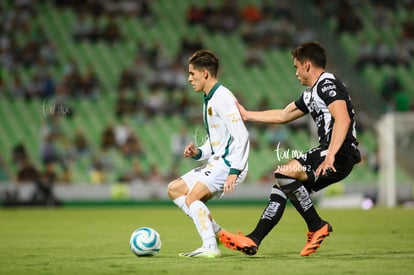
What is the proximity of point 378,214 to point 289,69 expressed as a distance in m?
12.2

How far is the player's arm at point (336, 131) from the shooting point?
7992 mm

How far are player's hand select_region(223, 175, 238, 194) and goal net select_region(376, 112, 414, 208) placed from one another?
14.7 meters

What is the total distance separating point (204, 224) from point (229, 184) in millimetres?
516

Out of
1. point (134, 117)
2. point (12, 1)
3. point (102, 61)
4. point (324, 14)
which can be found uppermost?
point (324, 14)

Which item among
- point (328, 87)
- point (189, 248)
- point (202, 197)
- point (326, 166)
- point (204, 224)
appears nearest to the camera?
point (326, 166)

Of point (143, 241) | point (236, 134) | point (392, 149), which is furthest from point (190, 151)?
point (392, 149)

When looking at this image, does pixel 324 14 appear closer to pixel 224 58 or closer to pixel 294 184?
pixel 224 58

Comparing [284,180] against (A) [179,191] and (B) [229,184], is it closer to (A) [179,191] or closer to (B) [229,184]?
(B) [229,184]

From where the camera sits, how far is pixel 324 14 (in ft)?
104

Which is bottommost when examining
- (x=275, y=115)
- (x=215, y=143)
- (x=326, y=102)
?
(x=215, y=143)

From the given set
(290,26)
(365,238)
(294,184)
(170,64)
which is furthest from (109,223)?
(290,26)

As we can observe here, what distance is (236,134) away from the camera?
27.6ft

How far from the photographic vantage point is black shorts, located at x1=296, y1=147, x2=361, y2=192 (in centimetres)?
845

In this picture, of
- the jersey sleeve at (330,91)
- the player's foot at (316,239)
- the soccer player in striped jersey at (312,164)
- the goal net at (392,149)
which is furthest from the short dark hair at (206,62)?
the goal net at (392,149)
